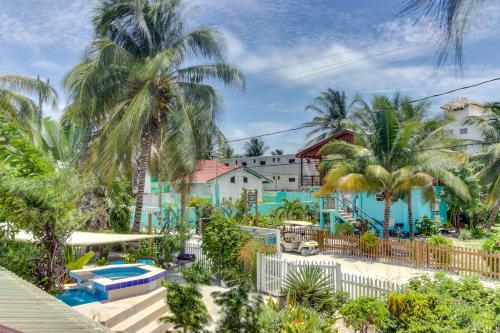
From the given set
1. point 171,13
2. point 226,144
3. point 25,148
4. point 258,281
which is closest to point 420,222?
point 226,144

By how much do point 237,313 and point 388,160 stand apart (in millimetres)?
14181

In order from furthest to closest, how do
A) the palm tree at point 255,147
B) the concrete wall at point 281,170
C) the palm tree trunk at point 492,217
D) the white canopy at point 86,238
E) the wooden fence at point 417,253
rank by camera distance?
1. the palm tree at point 255,147
2. the concrete wall at point 281,170
3. the palm tree trunk at point 492,217
4. the wooden fence at point 417,253
5. the white canopy at point 86,238

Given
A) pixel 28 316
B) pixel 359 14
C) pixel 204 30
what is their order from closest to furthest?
1. pixel 28 316
2. pixel 359 14
3. pixel 204 30

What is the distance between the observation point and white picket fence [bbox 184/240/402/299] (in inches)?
364

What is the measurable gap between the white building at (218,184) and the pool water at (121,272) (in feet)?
65.5

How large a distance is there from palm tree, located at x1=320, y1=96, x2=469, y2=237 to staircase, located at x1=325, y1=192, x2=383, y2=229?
4991mm

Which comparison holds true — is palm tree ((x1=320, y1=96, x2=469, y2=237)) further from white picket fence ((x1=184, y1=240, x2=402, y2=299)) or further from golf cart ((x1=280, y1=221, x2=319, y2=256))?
white picket fence ((x1=184, y1=240, x2=402, y2=299))

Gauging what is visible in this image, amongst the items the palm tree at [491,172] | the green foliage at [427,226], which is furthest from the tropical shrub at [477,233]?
the green foliage at [427,226]

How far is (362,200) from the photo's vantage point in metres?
24.9

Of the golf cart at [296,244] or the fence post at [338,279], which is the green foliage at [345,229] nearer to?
the golf cart at [296,244]

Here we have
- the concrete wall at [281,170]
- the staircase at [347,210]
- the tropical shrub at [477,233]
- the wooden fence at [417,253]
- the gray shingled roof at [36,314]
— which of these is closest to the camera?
the gray shingled roof at [36,314]

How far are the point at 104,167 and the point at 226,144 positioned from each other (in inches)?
202

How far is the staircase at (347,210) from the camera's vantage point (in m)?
23.2

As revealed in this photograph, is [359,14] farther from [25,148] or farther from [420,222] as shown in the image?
[420,222]
